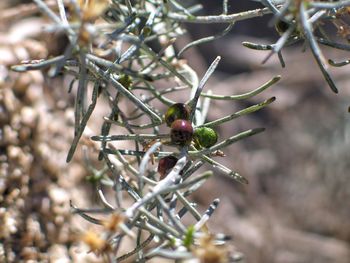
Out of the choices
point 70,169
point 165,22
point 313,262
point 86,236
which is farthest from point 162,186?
point 313,262

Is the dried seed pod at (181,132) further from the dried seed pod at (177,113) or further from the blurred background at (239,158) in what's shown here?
the blurred background at (239,158)

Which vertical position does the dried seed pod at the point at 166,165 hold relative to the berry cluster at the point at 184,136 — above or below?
below

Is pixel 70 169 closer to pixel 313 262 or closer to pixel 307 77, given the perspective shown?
pixel 313 262

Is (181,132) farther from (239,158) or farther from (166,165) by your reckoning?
(239,158)

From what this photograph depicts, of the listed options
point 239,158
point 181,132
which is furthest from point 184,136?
point 239,158

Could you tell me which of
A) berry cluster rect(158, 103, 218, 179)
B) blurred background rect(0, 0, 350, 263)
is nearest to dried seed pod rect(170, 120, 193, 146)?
berry cluster rect(158, 103, 218, 179)

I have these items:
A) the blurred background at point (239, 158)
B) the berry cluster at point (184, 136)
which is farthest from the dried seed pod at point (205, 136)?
the blurred background at point (239, 158)
